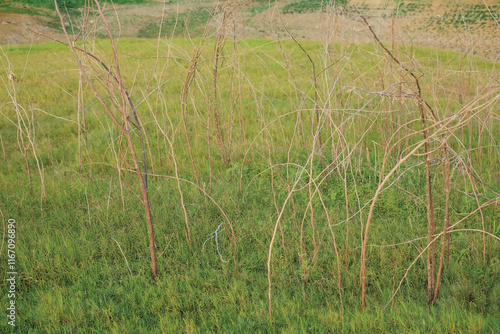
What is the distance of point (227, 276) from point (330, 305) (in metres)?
0.64

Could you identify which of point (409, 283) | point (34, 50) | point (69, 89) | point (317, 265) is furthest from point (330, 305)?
point (34, 50)

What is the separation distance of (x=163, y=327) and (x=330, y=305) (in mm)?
874

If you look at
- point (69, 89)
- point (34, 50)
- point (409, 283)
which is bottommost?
point (409, 283)

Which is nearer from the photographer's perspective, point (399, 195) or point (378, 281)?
point (378, 281)

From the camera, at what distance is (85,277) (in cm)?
216

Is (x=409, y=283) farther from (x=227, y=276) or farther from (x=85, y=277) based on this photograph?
(x=85, y=277)

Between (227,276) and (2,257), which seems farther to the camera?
(2,257)

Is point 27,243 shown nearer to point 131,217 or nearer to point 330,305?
point 131,217

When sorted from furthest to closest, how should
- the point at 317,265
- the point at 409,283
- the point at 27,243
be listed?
the point at 27,243 → the point at 317,265 → the point at 409,283

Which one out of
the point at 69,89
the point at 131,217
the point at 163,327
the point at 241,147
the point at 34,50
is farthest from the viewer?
the point at 34,50

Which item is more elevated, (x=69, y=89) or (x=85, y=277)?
A: (x=69, y=89)

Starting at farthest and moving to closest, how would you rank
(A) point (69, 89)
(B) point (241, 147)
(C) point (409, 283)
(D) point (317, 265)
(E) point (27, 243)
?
(A) point (69, 89), (B) point (241, 147), (E) point (27, 243), (D) point (317, 265), (C) point (409, 283)

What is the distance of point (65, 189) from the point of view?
3160 mm

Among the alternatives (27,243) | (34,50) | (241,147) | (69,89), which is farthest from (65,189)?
(34,50)
